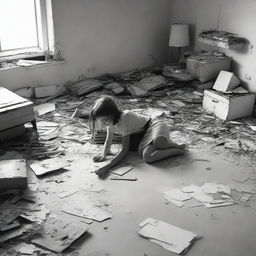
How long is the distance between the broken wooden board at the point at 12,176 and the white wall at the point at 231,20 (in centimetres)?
335

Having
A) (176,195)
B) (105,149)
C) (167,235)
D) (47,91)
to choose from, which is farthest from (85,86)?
(167,235)

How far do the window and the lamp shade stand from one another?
1.93 meters

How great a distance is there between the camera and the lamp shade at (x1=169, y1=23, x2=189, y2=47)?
538cm

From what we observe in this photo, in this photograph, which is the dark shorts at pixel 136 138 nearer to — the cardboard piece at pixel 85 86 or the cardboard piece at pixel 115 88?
the cardboard piece at pixel 115 88

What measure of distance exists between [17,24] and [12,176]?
2.80 metres

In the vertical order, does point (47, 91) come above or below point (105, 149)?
above

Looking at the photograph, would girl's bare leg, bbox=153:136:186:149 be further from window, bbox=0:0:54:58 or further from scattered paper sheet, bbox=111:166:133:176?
window, bbox=0:0:54:58

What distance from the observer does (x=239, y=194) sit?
292cm

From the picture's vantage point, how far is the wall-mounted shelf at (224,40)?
180 inches

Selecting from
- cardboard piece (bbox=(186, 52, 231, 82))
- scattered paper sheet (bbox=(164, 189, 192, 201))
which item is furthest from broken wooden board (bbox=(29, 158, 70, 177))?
Result: cardboard piece (bbox=(186, 52, 231, 82))

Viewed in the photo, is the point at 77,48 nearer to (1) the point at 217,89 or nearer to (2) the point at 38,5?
(2) the point at 38,5

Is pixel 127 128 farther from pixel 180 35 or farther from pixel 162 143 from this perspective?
pixel 180 35

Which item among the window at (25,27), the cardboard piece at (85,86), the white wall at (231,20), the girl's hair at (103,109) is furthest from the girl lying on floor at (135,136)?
the window at (25,27)

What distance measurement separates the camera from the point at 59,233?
2410 mm
